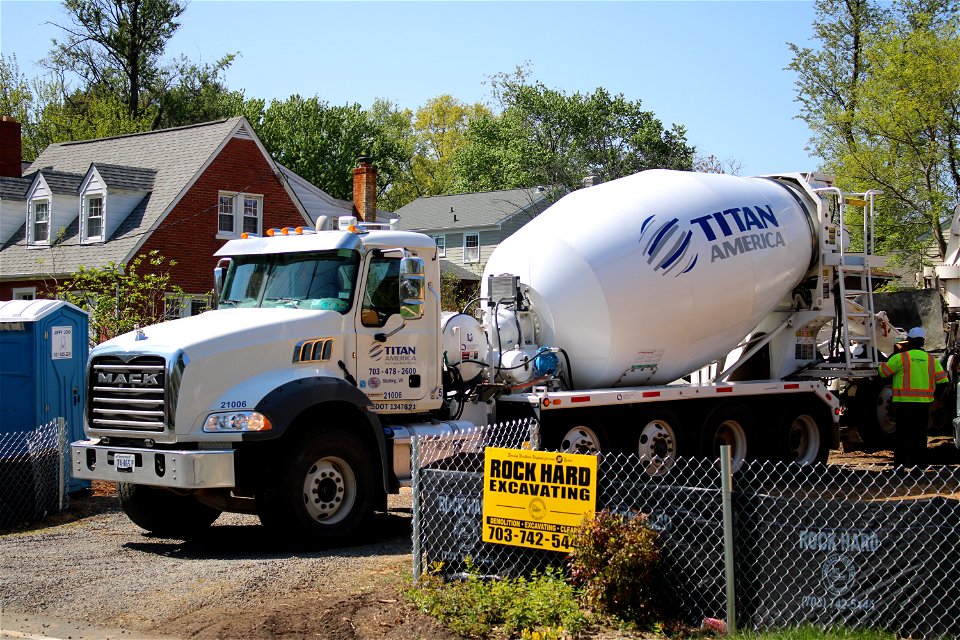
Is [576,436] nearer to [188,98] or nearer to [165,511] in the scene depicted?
[165,511]

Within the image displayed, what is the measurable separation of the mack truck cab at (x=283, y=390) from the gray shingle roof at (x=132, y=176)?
56.4ft

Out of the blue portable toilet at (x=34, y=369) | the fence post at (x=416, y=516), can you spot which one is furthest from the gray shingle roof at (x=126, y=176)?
the fence post at (x=416, y=516)

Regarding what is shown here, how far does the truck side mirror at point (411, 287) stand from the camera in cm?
1032

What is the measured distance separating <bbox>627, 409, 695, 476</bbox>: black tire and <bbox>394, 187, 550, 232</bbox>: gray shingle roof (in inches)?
1369

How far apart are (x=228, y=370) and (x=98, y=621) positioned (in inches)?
107

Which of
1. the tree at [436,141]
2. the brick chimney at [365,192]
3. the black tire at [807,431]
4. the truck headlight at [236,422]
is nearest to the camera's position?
the truck headlight at [236,422]

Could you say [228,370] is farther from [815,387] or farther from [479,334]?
[815,387]

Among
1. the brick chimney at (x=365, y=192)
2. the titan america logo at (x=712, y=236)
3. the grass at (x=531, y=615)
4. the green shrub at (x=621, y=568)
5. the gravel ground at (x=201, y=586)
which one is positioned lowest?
the gravel ground at (x=201, y=586)

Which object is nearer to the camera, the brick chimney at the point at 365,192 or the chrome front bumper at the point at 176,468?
the chrome front bumper at the point at 176,468

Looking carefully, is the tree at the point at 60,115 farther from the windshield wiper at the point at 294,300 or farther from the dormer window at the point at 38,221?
the windshield wiper at the point at 294,300

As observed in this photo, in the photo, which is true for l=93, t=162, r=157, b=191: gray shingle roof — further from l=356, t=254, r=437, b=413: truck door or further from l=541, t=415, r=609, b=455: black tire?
l=541, t=415, r=609, b=455: black tire

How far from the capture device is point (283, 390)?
30.5 ft

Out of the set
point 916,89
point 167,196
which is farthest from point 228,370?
point 916,89

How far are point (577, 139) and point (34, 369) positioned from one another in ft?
144
